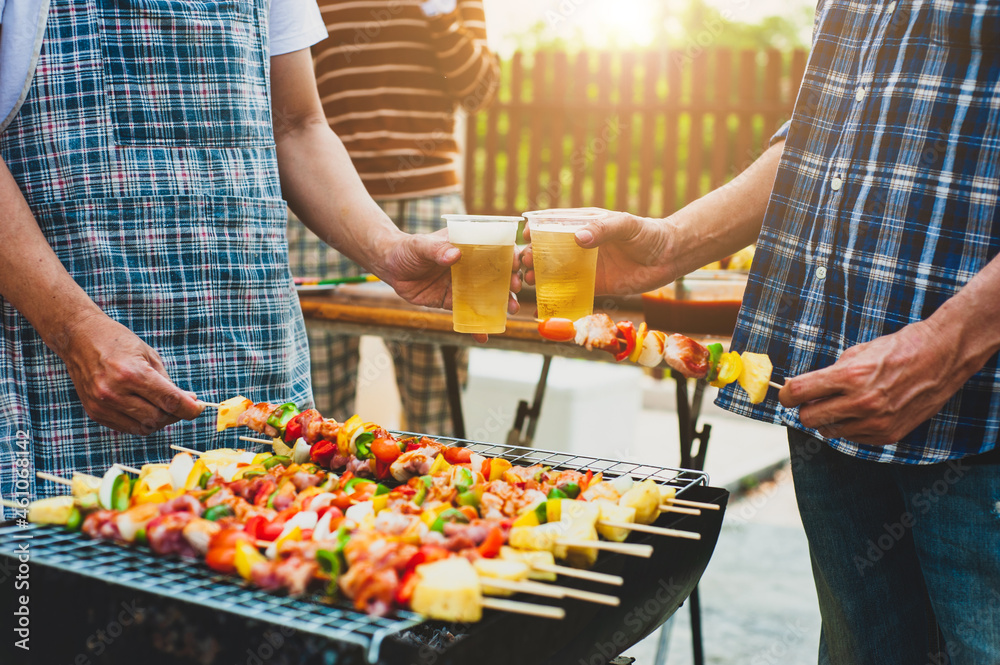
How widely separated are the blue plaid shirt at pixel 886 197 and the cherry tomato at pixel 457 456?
652 millimetres

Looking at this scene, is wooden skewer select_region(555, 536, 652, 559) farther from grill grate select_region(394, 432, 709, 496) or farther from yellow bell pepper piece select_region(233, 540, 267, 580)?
yellow bell pepper piece select_region(233, 540, 267, 580)

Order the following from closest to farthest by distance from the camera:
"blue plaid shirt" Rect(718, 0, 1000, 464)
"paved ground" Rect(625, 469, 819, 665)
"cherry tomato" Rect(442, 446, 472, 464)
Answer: "blue plaid shirt" Rect(718, 0, 1000, 464) → "cherry tomato" Rect(442, 446, 472, 464) → "paved ground" Rect(625, 469, 819, 665)

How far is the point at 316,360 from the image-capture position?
174 inches

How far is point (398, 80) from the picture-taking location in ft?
14.1

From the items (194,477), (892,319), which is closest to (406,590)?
(194,477)

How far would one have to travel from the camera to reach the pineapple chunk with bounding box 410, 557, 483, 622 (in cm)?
121

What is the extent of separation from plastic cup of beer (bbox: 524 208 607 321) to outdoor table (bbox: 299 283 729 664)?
2.53ft

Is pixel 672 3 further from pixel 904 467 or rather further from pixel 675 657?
pixel 904 467

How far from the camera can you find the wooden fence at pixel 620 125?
781cm

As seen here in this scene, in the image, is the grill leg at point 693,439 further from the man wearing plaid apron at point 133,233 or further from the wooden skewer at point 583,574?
the wooden skewer at point 583,574

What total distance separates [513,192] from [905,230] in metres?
6.66

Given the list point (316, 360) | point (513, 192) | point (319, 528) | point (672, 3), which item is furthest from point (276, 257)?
point (672, 3)

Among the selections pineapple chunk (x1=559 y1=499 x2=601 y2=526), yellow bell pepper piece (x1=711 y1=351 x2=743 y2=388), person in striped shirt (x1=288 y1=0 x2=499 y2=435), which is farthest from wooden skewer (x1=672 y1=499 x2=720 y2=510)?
person in striped shirt (x1=288 y1=0 x2=499 y2=435)

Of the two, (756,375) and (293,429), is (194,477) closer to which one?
(293,429)
